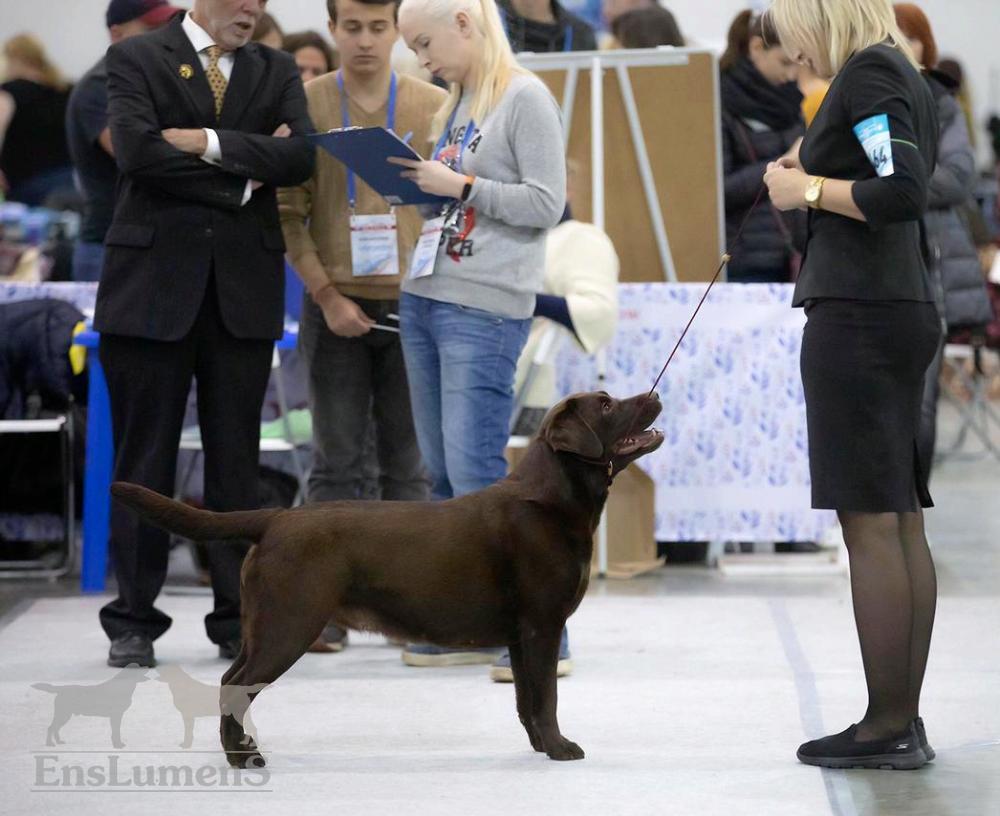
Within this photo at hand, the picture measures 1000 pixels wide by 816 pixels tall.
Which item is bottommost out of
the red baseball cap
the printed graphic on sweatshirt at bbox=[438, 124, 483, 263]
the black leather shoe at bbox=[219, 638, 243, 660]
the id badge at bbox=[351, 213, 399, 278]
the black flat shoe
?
the black leather shoe at bbox=[219, 638, 243, 660]

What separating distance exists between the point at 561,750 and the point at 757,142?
11.3 feet

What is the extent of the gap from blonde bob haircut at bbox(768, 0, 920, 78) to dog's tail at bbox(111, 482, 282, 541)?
4.39 ft

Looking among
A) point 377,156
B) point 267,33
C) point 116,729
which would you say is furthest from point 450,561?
point 267,33

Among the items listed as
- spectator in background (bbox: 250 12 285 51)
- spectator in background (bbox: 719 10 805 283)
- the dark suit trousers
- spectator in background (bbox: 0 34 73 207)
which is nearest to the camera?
the dark suit trousers

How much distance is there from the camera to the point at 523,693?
9.77 ft

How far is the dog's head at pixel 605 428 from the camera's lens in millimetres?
2926

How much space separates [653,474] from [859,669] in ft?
5.05

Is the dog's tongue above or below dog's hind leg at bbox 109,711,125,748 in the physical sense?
above

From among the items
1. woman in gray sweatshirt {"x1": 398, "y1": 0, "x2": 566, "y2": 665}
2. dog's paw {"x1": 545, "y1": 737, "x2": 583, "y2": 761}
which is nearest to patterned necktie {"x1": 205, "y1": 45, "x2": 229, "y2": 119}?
woman in gray sweatshirt {"x1": 398, "y1": 0, "x2": 566, "y2": 665}

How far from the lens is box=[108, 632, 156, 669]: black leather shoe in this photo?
12.4 feet

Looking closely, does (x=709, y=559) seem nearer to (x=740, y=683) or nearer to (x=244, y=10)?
(x=740, y=683)

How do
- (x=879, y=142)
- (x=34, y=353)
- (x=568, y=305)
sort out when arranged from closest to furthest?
(x=879, y=142)
(x=568, y=305)
(x=34, y=353)

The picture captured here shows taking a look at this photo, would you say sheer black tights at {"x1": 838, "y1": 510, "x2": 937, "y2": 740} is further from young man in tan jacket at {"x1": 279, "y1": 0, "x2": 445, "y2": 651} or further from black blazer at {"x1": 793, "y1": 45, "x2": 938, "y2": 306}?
young man in tan jacket at {"x1": 279, "y1": 0, "x2": 445, "y2": 651}

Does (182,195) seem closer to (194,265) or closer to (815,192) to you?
(194,265)
